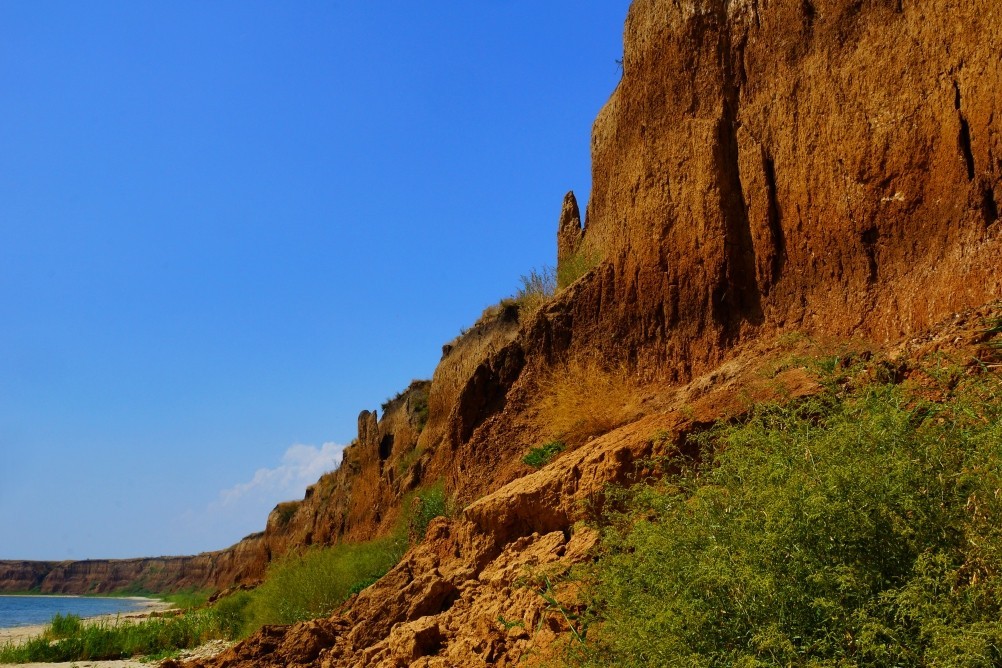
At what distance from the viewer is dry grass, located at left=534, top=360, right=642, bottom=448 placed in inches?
379

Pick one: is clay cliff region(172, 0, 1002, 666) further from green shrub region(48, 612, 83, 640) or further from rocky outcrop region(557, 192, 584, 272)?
green shrub region(48, 612, 83, 640)

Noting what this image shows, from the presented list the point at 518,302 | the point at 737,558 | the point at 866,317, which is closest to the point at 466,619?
the point at 737,558

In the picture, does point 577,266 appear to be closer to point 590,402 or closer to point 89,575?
point 590,402

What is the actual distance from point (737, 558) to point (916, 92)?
5.93 m

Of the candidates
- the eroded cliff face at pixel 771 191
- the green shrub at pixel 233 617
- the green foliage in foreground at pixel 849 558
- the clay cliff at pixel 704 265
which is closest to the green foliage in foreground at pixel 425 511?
the eroded cliff face at pixel 771 191

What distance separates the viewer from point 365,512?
873 inches

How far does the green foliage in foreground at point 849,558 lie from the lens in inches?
125

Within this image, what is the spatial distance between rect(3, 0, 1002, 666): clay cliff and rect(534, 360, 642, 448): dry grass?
35 millimetres

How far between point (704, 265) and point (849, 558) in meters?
6.44

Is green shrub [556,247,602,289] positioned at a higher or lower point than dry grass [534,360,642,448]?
higher

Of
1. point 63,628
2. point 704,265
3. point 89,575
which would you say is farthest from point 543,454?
point 89,575

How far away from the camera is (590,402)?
9.82 metres

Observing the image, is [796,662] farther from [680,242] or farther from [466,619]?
[680,242]

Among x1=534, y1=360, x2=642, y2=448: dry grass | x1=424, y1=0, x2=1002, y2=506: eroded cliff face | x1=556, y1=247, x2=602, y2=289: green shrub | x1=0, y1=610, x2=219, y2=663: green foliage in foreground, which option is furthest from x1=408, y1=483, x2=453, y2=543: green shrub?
x1=0, y1=610, x2=219, y2=663: green foliage in foreground
